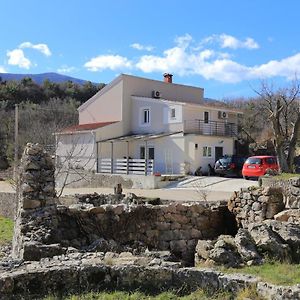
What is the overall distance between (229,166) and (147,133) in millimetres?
8690

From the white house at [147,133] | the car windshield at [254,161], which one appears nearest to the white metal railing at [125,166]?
the white house at [147,133]

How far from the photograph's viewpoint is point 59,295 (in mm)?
5430

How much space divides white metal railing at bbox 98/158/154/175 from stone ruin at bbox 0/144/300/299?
18497mm

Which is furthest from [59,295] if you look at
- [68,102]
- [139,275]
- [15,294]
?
[68,102]

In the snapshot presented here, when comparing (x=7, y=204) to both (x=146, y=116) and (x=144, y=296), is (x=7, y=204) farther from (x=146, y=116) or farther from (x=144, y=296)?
(x=146, y=116)

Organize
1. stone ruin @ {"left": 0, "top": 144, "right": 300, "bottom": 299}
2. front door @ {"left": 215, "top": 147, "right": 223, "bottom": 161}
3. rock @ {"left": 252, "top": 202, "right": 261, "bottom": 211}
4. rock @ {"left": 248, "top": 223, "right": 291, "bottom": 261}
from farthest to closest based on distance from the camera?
1. front door @ {"left": 215, "top": 147, "right": 223, "bottom": 161}
2. rock @ {"left": 252, "top": 202, "right": 261, "bottom": 211}
3. rock @ {"left": 248, "top": 223, "right": 291, "bottom": 261}
4. stone ruin @ {"left": 0, "top": 144, "right": 300, "bottom": 299}

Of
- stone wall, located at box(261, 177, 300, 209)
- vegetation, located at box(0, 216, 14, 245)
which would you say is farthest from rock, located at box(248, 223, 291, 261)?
vegetation, located at box(0, 216, 14, 245)

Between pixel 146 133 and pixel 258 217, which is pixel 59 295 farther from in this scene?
pixel 146 133

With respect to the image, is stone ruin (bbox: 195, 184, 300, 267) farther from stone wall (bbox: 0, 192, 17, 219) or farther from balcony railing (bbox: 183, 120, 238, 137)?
balcony railing (bbox: 183, 120, 238, 137)

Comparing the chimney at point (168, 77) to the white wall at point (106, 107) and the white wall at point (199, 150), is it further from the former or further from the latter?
the white wall at point (199, 150)

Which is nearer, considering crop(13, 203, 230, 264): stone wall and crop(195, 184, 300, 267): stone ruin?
crop(195, 184, 300, 267): stone ruin

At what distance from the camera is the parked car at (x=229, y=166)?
3128cm

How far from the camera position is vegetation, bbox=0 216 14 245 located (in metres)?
14.6

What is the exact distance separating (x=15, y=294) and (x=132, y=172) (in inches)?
1073
